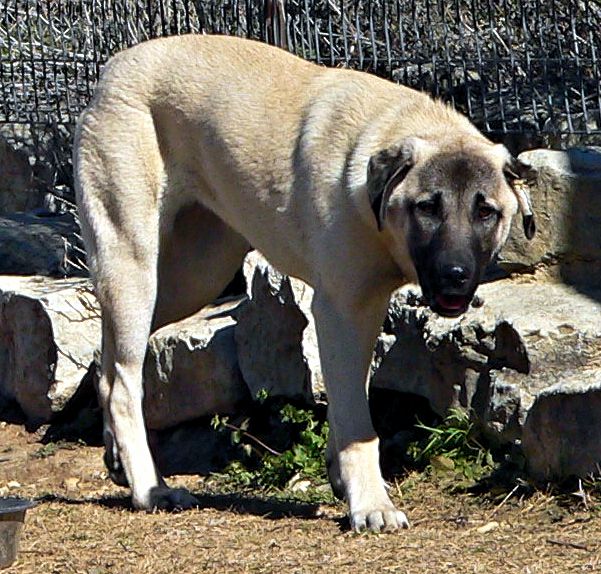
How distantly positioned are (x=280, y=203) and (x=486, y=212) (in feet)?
3.09

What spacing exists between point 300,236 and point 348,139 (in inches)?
17.1

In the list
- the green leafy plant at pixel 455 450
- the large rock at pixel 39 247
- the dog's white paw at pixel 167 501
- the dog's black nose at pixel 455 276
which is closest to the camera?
the dog's black nose at pixel 455 276

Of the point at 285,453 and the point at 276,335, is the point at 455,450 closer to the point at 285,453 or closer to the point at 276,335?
the point at 285,453

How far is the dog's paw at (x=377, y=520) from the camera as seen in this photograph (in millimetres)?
4934

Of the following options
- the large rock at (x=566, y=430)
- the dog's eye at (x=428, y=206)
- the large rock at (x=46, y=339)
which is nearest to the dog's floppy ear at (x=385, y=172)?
the dog's eye at (x=428, y=206)

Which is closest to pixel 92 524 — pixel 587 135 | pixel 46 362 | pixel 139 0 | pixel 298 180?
pixel 298 180

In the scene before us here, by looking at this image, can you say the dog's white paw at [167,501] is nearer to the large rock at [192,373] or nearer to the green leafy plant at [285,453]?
the green leafy plant at [285,453]

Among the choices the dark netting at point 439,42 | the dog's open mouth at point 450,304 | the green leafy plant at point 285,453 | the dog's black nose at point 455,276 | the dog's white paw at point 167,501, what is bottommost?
the green leafy plant at point 285,453

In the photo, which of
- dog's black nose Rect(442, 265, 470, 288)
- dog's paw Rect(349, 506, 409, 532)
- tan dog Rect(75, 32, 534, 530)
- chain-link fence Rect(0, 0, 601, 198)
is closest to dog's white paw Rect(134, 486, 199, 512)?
tan dog Rect(75, 32, 534, 530)

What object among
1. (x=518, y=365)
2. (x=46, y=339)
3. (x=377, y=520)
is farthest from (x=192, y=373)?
(x=377, y=520)

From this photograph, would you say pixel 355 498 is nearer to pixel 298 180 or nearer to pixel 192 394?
pixel 298 180

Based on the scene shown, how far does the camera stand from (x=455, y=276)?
4754mm

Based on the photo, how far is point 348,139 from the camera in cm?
528

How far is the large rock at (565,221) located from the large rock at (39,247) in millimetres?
3011
